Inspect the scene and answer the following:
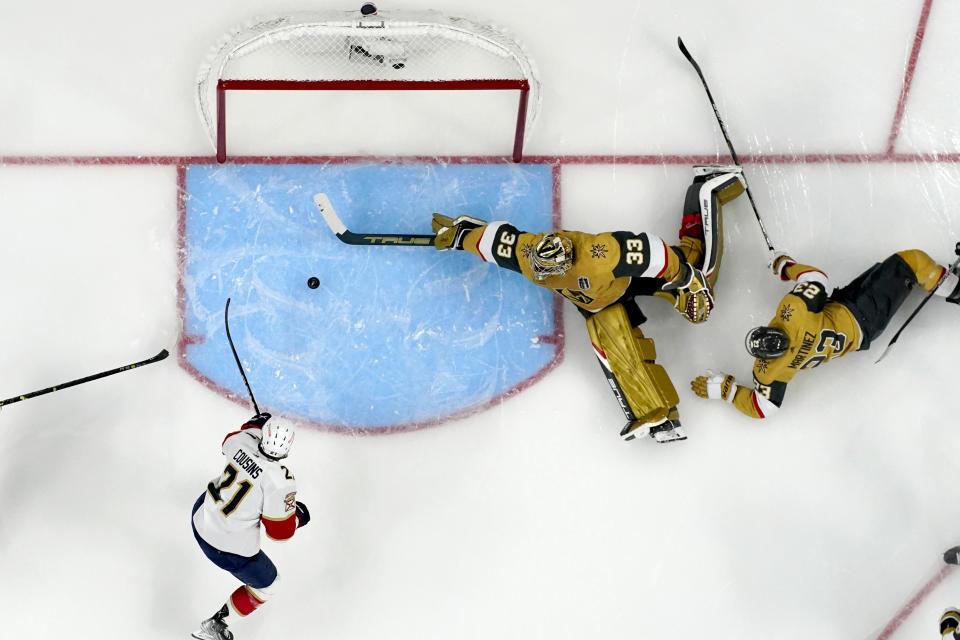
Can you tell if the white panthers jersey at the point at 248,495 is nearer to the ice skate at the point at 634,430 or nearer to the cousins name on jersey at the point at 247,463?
the cousins name on jersey at the point at 247,463

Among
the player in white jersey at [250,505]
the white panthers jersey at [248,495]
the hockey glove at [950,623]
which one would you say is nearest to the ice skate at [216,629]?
the player in white jersey at [250,505]

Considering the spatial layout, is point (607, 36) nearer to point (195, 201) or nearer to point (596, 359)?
point (596, 359)

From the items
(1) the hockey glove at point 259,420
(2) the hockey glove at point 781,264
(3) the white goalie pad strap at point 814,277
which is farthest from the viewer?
(2) the hockey glove at point 781,264

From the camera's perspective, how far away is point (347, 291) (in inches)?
191

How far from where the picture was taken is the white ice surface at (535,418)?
482 centimetres

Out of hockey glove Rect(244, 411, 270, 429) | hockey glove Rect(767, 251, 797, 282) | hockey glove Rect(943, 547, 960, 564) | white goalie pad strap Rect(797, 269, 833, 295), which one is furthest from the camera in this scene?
hockey glove Rect(943, 547, 960, 564)

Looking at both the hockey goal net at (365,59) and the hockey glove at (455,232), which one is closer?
the hockey goal net at (365,59)

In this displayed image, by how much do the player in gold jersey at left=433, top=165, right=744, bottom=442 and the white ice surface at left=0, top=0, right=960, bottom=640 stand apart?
0.74 ft

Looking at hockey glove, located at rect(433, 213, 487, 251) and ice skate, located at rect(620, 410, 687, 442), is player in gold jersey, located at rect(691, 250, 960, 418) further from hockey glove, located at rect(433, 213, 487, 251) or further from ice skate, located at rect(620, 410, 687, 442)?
hockey glove, located at rect(433, 213, 487, 251)

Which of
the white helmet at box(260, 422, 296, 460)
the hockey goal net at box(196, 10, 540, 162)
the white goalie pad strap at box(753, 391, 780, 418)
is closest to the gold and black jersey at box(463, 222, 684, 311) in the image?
the hockey goal net at box(196, 10, 540, 162)

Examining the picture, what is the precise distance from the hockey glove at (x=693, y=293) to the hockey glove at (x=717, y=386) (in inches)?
14.3

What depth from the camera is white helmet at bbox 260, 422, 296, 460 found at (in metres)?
4.14

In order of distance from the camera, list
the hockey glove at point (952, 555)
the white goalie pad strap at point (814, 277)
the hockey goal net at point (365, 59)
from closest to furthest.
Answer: the hockey goal net at point (365, 59)
the white goalie pad strap at point (814, 277)
the hockey glove at point (952, 555)

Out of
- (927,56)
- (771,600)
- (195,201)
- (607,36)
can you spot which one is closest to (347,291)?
(195,201)
